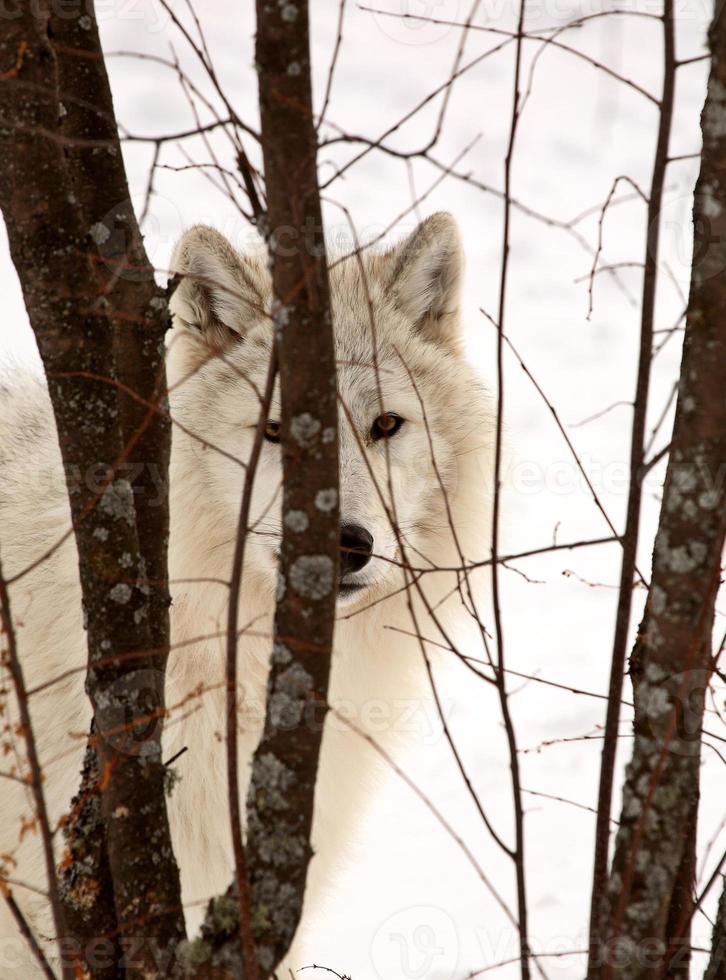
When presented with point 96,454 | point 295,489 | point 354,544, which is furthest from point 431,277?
point 295,489

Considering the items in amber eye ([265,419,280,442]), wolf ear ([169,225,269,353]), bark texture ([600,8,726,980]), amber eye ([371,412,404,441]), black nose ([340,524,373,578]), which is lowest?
bark texture ([600,8,726,980])

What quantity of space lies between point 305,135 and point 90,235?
23.1 inches

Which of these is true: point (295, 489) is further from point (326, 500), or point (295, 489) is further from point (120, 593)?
point (120, 593)

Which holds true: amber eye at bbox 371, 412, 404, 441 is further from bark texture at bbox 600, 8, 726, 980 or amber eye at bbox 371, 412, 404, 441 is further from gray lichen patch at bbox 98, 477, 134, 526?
bark texture at bbox 600, 8, 726, 980

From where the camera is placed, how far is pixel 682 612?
1423 millimetres

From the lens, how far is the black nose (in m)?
2.81

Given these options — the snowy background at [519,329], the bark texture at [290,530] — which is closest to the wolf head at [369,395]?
the snowy background at [519,329]

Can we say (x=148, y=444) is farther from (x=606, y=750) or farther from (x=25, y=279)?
(x=606, y=750)

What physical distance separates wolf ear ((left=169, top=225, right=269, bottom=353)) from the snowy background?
46 centimetres

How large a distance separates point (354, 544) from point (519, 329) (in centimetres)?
558

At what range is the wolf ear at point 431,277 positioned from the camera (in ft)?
11.8

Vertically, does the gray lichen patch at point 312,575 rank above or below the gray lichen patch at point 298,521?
below

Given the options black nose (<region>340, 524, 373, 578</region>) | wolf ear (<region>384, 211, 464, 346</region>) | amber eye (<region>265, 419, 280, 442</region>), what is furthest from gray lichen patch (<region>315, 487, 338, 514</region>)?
wolf ear (<region>384, 211, 464, 346</region>)

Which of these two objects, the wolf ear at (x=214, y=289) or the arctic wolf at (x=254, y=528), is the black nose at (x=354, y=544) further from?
the wolf ear at (x=214, y=289)
